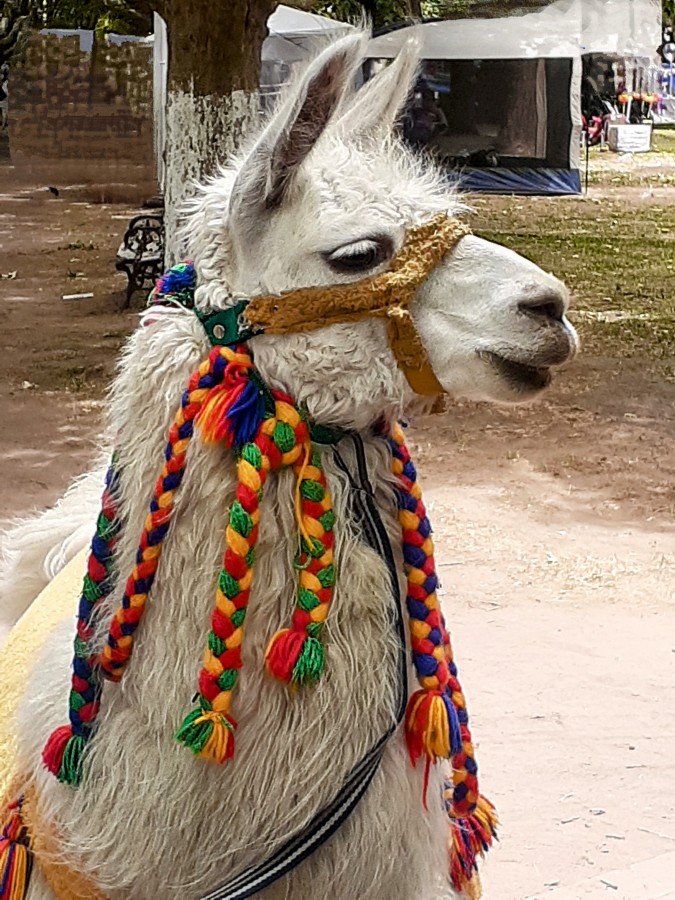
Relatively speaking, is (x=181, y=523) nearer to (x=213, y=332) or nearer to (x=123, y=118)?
(x=213, y=332)

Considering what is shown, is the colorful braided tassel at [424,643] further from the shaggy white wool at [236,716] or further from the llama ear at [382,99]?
the llama ear at [382,99]

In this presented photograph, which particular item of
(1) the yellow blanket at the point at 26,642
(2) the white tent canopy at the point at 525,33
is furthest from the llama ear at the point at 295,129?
(2) the white tent canopy at the point at 525,33

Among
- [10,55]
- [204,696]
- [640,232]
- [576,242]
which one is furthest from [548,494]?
[10,55]

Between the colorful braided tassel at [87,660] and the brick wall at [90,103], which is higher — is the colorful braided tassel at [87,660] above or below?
below

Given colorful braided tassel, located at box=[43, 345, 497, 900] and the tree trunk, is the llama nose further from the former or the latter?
the tree trunk

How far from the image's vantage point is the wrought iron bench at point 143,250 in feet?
35.3

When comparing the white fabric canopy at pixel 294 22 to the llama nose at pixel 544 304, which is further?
the white fabric canopy at pixel 294 22

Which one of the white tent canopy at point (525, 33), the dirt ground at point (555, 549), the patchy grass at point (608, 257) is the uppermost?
the white tent canopy at point (525, 33)

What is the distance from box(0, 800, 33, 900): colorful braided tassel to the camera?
1914 mm

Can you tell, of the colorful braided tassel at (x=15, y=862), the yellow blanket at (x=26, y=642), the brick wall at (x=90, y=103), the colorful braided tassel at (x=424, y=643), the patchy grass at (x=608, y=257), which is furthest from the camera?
the brick wall at (x=90, y=103)

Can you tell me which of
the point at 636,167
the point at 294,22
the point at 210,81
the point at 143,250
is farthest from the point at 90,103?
the point at 210,81

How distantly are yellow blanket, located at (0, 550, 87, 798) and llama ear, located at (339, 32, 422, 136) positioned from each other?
91 cm

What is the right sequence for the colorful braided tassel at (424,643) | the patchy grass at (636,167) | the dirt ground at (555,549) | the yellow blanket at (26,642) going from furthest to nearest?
1. the patchy grass at (636,167)
2. the dirt ground at (555,549)
3. the yellow blanket at (26,642)
4. the colorful braided tassel at (424,643)

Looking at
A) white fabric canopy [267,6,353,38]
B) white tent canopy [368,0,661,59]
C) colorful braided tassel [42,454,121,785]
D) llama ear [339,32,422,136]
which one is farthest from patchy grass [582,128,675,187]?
colorful braided tassel [42,454,121,785]
